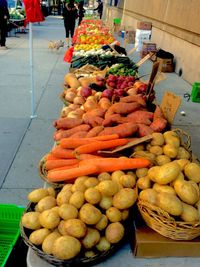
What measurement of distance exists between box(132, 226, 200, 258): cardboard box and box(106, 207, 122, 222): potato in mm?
138

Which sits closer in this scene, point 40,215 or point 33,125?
point 40,215

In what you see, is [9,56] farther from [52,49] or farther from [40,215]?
[40,215]

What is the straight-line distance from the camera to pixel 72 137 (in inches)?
107

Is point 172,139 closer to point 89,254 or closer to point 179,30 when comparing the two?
point 89,254

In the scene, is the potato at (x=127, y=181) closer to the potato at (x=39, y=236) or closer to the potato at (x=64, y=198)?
the potato at (x=64, y=198)

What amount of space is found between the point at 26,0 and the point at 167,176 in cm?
422

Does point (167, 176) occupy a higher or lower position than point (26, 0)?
lower

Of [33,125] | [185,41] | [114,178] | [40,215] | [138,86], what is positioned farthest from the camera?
[185,41]

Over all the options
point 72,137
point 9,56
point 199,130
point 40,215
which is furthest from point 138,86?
point 9,56

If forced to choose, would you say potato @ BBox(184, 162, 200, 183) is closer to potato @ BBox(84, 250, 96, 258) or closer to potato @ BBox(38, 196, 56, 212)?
potato @ BBox(84, 250, 96, 258)

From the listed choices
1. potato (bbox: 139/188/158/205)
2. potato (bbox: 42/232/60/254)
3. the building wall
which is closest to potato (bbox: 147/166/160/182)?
potato (bbox: 139/188/158/205)

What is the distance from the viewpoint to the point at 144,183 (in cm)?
202

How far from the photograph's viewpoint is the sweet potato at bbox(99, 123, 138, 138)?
265cm

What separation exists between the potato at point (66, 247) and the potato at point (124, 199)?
0.34 meters
